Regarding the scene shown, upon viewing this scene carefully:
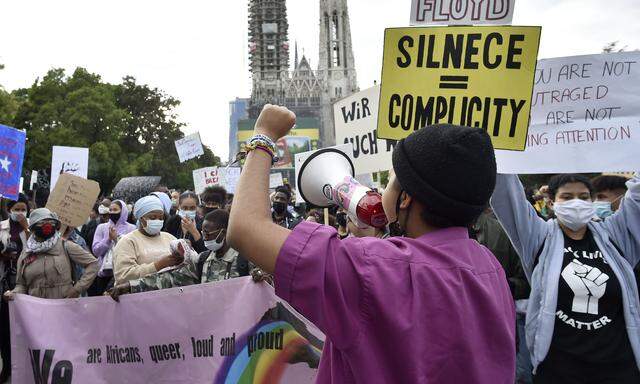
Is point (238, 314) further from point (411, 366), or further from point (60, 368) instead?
point (411, 366)

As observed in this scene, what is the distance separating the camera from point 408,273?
1367 millimetres

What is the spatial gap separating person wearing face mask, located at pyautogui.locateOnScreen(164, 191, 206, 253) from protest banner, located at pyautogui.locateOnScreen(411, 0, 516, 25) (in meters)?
3.43

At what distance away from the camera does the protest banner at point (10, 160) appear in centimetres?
673

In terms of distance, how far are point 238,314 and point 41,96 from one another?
153 feet

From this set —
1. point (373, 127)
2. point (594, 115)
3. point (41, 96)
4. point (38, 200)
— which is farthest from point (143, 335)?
point (41, 96)

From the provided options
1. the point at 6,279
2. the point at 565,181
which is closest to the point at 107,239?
the point at 6,279

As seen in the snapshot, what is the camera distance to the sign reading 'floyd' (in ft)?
9.86

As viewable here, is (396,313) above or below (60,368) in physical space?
above

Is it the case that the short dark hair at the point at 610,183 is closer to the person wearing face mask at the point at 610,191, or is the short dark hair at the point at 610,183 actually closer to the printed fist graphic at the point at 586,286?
the person wearing face mask at the point at 610,191

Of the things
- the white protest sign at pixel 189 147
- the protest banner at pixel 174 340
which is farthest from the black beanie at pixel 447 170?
the white protest sign at pixel 189 147

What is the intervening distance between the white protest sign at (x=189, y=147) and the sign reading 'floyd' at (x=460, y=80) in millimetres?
11037

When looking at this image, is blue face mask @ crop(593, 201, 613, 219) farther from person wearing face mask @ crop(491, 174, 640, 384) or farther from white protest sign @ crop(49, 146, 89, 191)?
white protest sign @ crop(49, 146, 89, 191)

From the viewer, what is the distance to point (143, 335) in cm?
395

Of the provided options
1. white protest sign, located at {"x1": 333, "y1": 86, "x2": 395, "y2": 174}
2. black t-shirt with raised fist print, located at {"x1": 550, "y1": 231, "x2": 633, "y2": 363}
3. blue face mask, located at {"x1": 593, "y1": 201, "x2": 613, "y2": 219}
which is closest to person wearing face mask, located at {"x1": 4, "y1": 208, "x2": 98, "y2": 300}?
white protest sign, located at {"x1": 333, "y1": 86, "x2": 395, "y2": 174}
